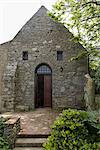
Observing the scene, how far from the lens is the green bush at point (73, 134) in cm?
406

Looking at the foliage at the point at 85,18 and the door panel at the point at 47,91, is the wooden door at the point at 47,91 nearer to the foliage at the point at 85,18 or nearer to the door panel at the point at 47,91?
the door panel at the point at 47,91

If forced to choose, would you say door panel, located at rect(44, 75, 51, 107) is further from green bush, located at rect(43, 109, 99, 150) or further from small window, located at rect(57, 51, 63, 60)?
green bush, located at rect(43, 109, 99, 150)

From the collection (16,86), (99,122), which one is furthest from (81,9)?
(99,122)

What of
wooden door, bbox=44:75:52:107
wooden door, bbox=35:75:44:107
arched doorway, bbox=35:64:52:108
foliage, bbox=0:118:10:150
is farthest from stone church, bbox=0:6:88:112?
foliage, bbox=0:118:10:150

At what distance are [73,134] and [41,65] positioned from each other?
9597 millimetres

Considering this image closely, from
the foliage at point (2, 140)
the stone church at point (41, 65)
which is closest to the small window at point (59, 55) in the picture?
the stone church at point (41, 65)

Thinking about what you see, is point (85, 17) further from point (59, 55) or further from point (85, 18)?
point (59, 55)

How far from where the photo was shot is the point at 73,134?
4262 mm

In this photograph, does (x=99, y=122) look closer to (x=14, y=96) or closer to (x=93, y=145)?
(x=93, y=145)

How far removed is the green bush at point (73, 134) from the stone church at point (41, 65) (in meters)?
8.19

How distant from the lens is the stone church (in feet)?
42.9

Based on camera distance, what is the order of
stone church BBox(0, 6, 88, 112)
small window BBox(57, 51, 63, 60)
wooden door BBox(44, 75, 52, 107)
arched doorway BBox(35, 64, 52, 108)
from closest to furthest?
stone church BBox(0, 6, 88, 112)
small window BBox(57, 51, 63, 60)
arched doorway BBox(35, 64, 52, 108)
wooden door BBox(44, 75, 52, 107)

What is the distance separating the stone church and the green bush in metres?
8.19

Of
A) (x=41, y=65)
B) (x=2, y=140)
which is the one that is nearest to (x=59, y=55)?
(x=41, y=65)
